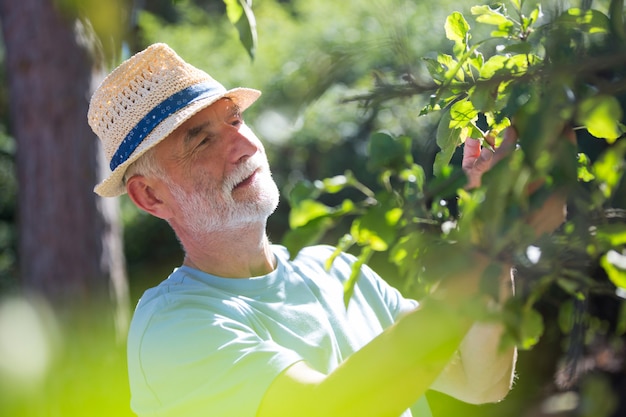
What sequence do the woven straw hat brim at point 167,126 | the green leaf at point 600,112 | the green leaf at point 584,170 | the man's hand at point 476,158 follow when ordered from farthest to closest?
the woven straw hat brim at point 167,126 < the man's hand at point 476,158 < the green leaf at point 584,170 < the green leaf at point 600,112

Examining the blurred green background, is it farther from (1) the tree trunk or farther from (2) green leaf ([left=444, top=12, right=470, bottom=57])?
(1) the tree trunk

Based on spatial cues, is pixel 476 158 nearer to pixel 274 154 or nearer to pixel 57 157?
pixel 57 157

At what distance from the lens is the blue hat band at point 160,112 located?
245 cm

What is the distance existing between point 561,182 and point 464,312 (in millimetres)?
169

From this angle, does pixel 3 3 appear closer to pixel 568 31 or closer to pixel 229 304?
pixel 229 304

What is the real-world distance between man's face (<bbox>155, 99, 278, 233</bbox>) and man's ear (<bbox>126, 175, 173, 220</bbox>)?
0.06 meters

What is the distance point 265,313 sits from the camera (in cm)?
227

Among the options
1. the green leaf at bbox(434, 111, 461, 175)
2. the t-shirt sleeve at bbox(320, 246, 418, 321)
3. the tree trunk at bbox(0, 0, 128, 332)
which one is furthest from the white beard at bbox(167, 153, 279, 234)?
the tree trunk at bbox(0, 0, 128, 332)

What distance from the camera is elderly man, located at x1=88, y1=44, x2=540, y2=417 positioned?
1.88 metres

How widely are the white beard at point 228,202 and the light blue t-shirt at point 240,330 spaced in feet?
0.48

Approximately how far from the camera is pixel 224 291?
231cm

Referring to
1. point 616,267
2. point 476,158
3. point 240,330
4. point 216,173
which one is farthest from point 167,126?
point 616,267

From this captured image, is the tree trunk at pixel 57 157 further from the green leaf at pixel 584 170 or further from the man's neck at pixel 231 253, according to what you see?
the green leaf at pixel 584 170

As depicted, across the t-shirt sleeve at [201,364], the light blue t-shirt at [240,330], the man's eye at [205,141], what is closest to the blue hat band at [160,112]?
the man's eye at [205,141]
